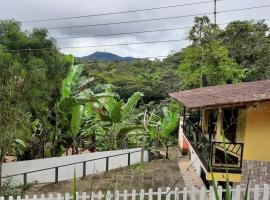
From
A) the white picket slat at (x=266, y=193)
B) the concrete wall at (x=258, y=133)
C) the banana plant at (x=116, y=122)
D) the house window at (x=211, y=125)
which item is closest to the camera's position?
the white picket slat at (x=266, y=193)

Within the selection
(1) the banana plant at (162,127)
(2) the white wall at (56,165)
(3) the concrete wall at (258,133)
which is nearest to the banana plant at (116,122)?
(1) the banana plant at (162,127)

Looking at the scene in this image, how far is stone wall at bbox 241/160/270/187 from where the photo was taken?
979 centimetres

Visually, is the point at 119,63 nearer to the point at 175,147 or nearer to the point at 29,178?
the point at 175,147

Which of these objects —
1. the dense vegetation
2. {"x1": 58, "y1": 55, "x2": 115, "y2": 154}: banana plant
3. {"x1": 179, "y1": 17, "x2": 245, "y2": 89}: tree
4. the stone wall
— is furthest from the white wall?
{"x1": 179, "y1": 17, "x2": 245, "y2": 89}: tree

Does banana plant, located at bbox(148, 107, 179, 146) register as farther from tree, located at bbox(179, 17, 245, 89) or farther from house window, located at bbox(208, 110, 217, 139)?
tree, located at bbox(179, 17, 245, 89)

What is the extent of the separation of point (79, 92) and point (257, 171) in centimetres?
822

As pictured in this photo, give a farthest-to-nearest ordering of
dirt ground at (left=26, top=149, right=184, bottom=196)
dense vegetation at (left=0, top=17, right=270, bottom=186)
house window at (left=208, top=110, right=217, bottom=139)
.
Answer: dirt ground at (left=26, top=149, right=184, bottom=196) < dense vegetation at (left=0, top=17, right=270, bottom=186) < house window at (left=208, top=110, right=217, bottom=139)

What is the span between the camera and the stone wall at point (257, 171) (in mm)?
9789

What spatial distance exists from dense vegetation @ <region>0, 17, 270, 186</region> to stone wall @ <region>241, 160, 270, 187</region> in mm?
2485

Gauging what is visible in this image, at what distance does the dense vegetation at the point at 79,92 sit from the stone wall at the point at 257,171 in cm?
Result: 248

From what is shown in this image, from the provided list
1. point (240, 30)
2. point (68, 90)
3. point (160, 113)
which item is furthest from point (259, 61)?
point (68, 90)

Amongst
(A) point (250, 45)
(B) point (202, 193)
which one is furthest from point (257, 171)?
(A) point (250, 45)

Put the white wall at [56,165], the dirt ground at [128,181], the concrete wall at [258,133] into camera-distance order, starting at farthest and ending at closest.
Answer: the white wall at [56,165] < the dirt ground at [128,181] < the concrete wall at [258,133]

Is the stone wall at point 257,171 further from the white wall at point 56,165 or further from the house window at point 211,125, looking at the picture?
the white wall at point 56,165
